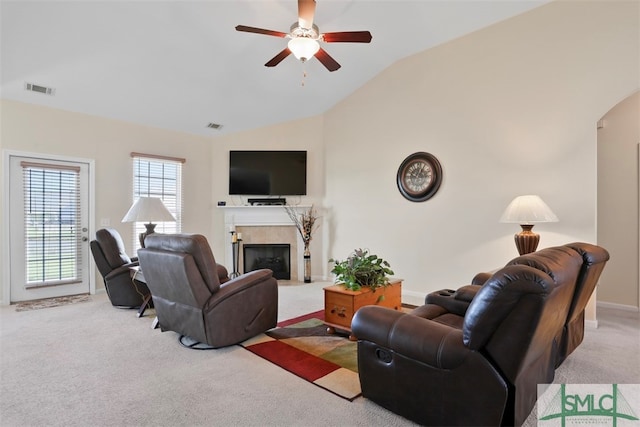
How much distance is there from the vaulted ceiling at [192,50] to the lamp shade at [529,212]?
234 cm

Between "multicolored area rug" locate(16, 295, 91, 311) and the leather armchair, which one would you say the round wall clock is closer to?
the leather armchair

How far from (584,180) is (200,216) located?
19.3ft

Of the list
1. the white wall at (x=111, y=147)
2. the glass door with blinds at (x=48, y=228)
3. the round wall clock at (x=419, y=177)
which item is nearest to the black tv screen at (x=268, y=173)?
the white wall at (x=111, y=147)

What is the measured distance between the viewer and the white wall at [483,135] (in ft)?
12.6

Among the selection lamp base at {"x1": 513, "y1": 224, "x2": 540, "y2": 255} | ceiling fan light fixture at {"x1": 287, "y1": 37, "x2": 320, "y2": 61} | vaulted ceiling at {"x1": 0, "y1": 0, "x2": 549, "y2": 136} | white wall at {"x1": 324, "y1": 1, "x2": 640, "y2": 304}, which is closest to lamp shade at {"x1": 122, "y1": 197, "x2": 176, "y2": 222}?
vaulted ceiling at {"x1": 0, "y1": 0, "x2": 549, "y2": 136}

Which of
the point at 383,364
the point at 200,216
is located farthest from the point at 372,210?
the point at 383,364

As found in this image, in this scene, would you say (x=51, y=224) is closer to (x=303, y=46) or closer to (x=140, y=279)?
(x=140, y=279)

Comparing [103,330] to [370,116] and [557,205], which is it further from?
[557,205]

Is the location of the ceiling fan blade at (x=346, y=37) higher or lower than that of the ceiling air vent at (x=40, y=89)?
higher

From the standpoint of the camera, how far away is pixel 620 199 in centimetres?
438

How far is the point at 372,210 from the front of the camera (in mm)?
5707

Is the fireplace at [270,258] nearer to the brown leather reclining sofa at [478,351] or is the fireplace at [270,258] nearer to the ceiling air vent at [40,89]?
the ceiling air vent at [40,89]

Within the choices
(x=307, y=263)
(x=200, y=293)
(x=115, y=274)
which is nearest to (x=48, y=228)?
(x=115, y=274)

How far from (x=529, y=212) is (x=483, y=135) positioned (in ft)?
4.36
